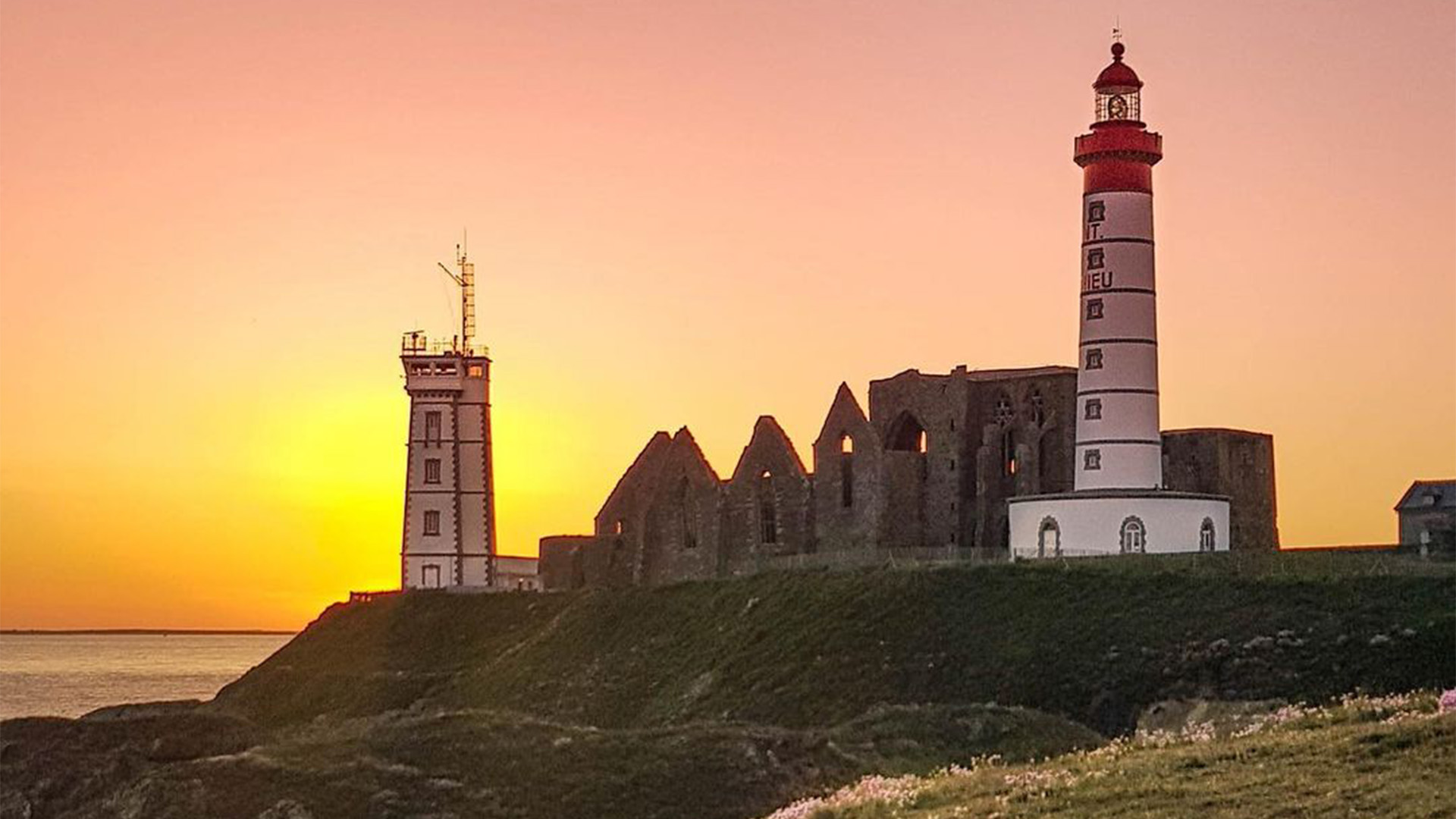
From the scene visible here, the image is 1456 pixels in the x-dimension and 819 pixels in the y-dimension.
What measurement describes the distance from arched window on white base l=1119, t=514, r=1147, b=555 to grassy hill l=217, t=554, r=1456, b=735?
547cm

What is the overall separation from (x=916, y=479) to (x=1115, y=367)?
1125 cm

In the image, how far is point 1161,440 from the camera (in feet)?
242

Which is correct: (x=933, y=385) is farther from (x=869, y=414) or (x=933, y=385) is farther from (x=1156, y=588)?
(x=1156, y=588)

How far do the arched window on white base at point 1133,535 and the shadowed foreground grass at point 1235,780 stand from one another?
33.6 m

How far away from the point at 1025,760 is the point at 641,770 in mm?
7367

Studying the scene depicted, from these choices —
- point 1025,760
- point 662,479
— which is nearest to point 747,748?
point 1025,760

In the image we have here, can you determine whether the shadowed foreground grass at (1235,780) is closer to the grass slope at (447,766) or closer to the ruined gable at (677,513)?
the grass slope at (447,766)

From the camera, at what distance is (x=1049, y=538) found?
2768 inches

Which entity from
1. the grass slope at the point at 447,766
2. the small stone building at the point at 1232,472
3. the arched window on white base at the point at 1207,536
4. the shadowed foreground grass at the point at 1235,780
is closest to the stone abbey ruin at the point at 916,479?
the small stone building at the point at 1232,472

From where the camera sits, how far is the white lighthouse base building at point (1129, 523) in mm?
68000

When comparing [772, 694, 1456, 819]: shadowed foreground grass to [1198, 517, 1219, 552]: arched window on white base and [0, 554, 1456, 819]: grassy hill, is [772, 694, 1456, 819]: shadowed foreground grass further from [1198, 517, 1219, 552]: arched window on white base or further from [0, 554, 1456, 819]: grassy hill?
[1198, 517, 1219, 552]: arched window on white base

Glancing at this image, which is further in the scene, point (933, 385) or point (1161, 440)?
point (933, 385)

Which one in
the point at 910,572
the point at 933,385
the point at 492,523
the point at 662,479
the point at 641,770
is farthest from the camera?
the point at 492,523

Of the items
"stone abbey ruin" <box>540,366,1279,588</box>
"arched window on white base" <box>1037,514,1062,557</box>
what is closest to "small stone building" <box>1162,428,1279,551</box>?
"stone abbey ruin" <box>540,366,1279,588</box>
